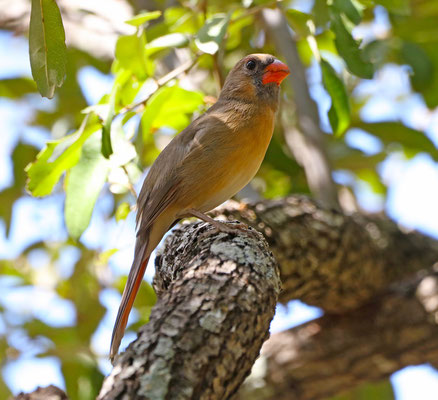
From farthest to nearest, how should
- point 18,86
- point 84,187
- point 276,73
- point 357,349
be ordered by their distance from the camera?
point 18,86 → point 357,349 → point 276,73 → point 84,187

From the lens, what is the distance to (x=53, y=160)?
3246 millimetres

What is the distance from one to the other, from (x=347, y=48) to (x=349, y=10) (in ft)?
0.56

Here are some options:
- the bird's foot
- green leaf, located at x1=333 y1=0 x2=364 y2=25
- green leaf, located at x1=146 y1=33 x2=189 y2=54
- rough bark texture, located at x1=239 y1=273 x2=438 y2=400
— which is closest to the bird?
the bird's foot

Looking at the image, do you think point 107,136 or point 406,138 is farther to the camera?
point 406,138

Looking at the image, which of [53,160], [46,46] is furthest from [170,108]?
[46,46]

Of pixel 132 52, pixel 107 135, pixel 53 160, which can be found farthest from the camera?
pixel 132 52

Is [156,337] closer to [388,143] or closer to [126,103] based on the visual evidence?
[126,103]

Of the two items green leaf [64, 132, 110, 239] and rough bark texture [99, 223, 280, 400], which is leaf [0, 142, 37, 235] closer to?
green leaf [64, 132, 110, 239]

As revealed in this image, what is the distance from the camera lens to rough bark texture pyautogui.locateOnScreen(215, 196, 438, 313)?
12.7ft

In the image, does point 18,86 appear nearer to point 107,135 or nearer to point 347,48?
point 107,135

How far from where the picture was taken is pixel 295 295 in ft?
13.7

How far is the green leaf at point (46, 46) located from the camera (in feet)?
8.06

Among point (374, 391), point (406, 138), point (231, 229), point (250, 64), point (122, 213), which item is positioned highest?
point (406, 138)

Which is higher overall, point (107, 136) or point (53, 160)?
point (53, 160)
